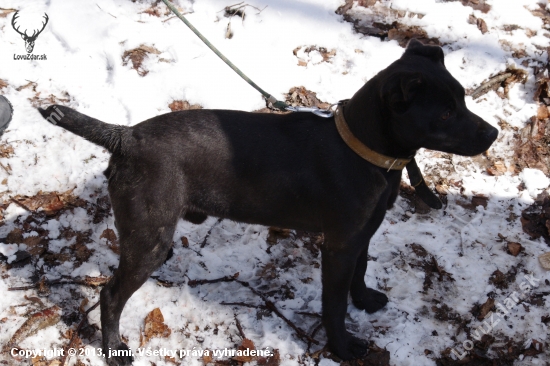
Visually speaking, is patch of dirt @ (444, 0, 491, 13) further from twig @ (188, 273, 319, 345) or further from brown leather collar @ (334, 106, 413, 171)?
twig @ (188, 273, 319, 345)

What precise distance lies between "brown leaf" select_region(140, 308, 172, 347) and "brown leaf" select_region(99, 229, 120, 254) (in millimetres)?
669

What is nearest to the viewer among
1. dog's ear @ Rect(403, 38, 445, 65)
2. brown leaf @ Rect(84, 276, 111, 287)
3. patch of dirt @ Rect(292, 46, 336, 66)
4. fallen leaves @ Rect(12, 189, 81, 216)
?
dog's ear @ Rect(403, 38, 445, 65)

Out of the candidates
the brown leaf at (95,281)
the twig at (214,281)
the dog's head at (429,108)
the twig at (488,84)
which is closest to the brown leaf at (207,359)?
the twig at (214,281)

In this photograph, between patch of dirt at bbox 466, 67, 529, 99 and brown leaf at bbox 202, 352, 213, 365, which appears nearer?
brown leaf at bbox 202, 352, 213, 365

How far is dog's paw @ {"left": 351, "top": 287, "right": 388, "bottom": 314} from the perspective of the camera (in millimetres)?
3848

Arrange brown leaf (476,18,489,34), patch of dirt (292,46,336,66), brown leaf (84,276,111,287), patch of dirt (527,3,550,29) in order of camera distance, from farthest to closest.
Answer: patch of dirt (527,3,550,29), brown leaf (476,18,489,34), patch of dirt (292,46,336,66), brown leaf (84,276,111,287)

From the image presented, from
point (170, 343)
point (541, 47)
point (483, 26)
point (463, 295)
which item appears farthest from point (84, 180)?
point (541, 47)

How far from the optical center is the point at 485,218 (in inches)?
180

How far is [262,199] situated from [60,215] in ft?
6.58

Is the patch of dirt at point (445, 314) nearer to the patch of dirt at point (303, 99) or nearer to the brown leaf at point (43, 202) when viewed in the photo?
the patch of dirt at point (303, 99)

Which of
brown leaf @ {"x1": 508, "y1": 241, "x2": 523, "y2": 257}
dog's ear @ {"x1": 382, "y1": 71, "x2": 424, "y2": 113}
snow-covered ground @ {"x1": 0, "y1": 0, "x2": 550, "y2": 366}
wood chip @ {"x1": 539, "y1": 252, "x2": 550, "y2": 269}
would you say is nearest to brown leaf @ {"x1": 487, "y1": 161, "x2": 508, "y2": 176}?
snow-covered ground @ {"x1": 0, "y1": 0, "x2": 550, "y2": 366}

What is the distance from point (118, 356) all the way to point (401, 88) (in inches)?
100

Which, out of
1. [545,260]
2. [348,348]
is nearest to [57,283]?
[348,348]

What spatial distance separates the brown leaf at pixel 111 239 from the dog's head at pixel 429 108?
8.00 feet
